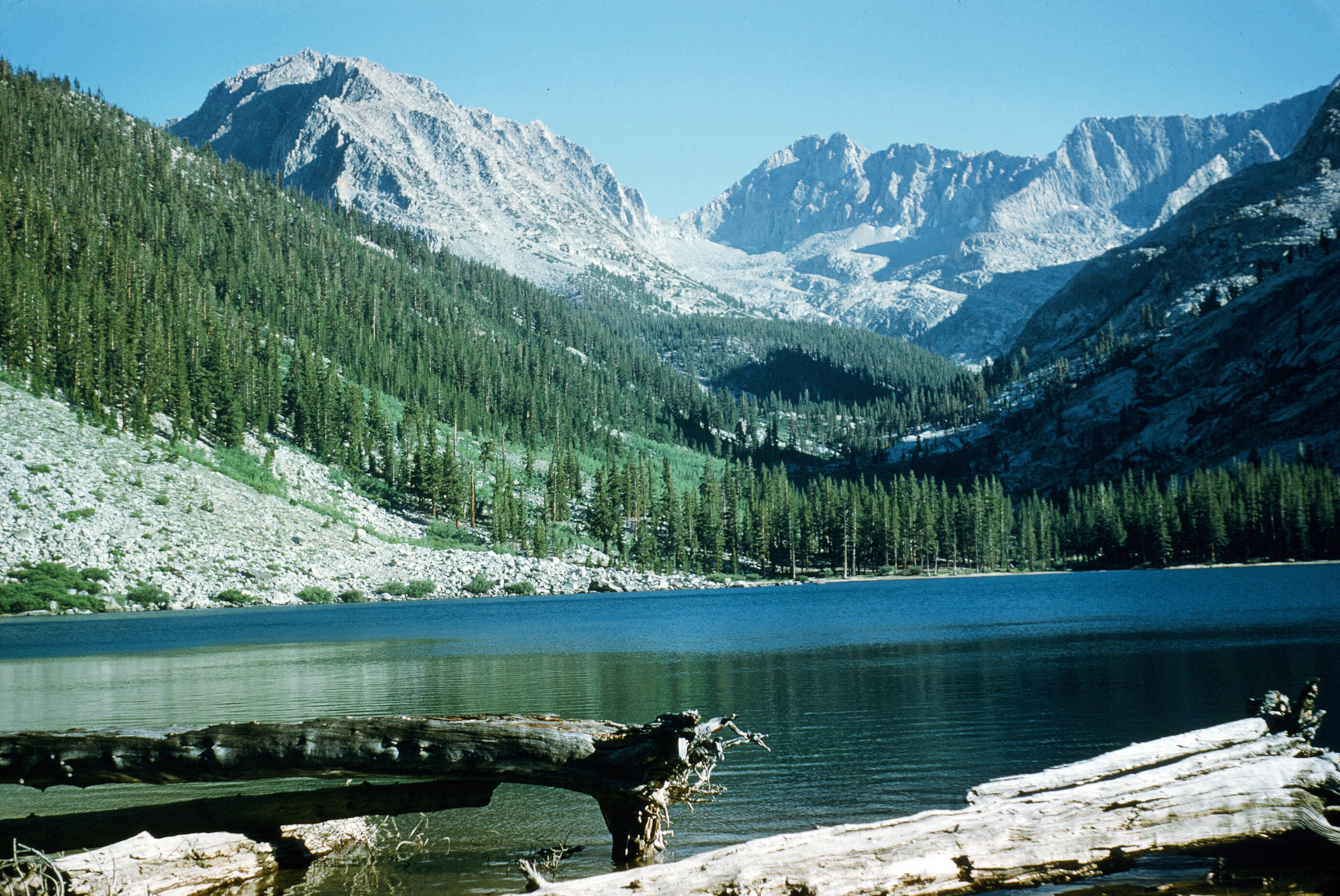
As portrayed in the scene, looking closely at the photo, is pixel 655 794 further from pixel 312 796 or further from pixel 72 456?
pixel 72 456

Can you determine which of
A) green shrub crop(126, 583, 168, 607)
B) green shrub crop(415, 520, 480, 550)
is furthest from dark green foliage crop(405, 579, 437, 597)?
green shrub crop(126, 583, 168, 607)

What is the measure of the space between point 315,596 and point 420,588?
12676 millimetres

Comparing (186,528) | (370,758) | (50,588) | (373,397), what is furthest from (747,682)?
(373,397)

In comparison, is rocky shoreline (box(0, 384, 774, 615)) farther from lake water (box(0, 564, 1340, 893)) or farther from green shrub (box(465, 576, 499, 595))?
lake water (box(0, 564, 1340, 893))

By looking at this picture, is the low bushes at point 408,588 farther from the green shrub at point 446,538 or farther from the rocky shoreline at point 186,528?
the green shrub at point 446,538

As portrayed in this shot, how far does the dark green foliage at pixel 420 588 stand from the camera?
91.9m

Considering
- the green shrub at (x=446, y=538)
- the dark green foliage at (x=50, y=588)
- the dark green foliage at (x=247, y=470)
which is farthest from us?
the green shrub at (x=446, y=538)

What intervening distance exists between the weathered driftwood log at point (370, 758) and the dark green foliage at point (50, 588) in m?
66.7

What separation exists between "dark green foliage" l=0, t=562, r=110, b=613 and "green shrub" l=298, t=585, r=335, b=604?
1746 cm

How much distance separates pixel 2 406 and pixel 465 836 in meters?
85.8

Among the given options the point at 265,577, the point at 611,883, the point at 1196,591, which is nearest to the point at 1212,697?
the point at 611,883

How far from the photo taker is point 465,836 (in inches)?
530

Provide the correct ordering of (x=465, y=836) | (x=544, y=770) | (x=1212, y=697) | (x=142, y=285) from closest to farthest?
(x=544, y=770), (x=465, y=836), (x=1212, y=697), (x=142, y=285)

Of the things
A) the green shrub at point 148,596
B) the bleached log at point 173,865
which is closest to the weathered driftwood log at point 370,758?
the bleached log at point 173,865
